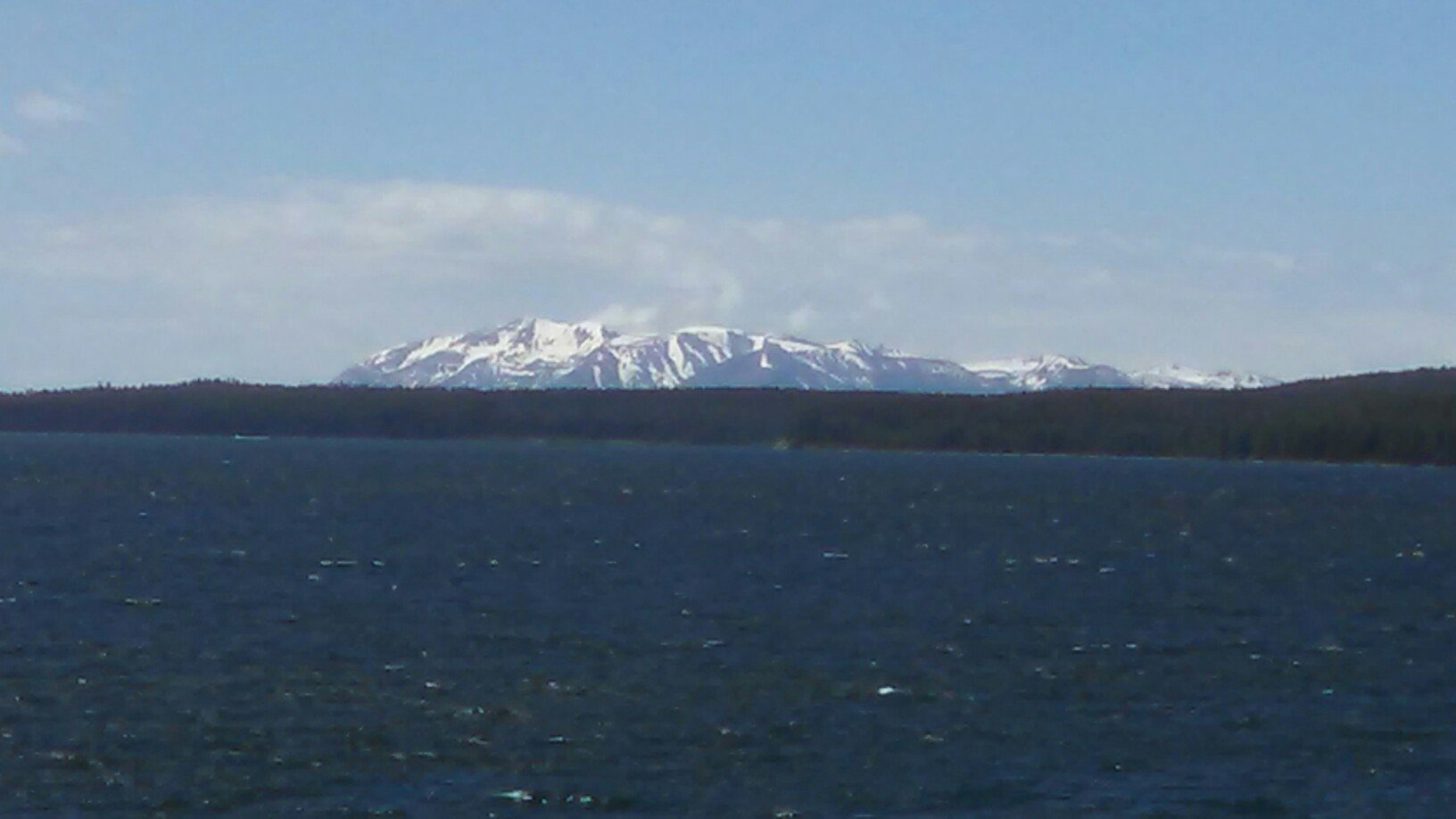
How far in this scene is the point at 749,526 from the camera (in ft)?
324

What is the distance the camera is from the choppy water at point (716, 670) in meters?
33.2

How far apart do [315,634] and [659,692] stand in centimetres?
1261

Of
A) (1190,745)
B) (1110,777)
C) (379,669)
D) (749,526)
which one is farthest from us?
(749,526)

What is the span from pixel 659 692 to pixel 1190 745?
11.0 metres

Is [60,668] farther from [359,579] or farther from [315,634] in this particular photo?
[359,579]

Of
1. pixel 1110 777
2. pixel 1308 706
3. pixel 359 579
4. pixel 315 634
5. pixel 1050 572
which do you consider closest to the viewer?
pixel 1110 777

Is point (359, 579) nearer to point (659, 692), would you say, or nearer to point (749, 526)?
point (659, 692)

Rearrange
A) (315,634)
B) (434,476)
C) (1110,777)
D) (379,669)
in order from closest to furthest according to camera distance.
Answer: (1110,777)
(379,669)
(315,634)
(434,476)

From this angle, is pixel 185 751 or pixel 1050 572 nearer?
pixel 185 751

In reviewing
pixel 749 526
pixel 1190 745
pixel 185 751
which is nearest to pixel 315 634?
pixel 185 751

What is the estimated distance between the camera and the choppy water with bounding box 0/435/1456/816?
33.2m

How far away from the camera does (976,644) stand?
5116cm

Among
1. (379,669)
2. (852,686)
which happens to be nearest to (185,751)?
(379,669)

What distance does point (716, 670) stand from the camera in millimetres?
45406
